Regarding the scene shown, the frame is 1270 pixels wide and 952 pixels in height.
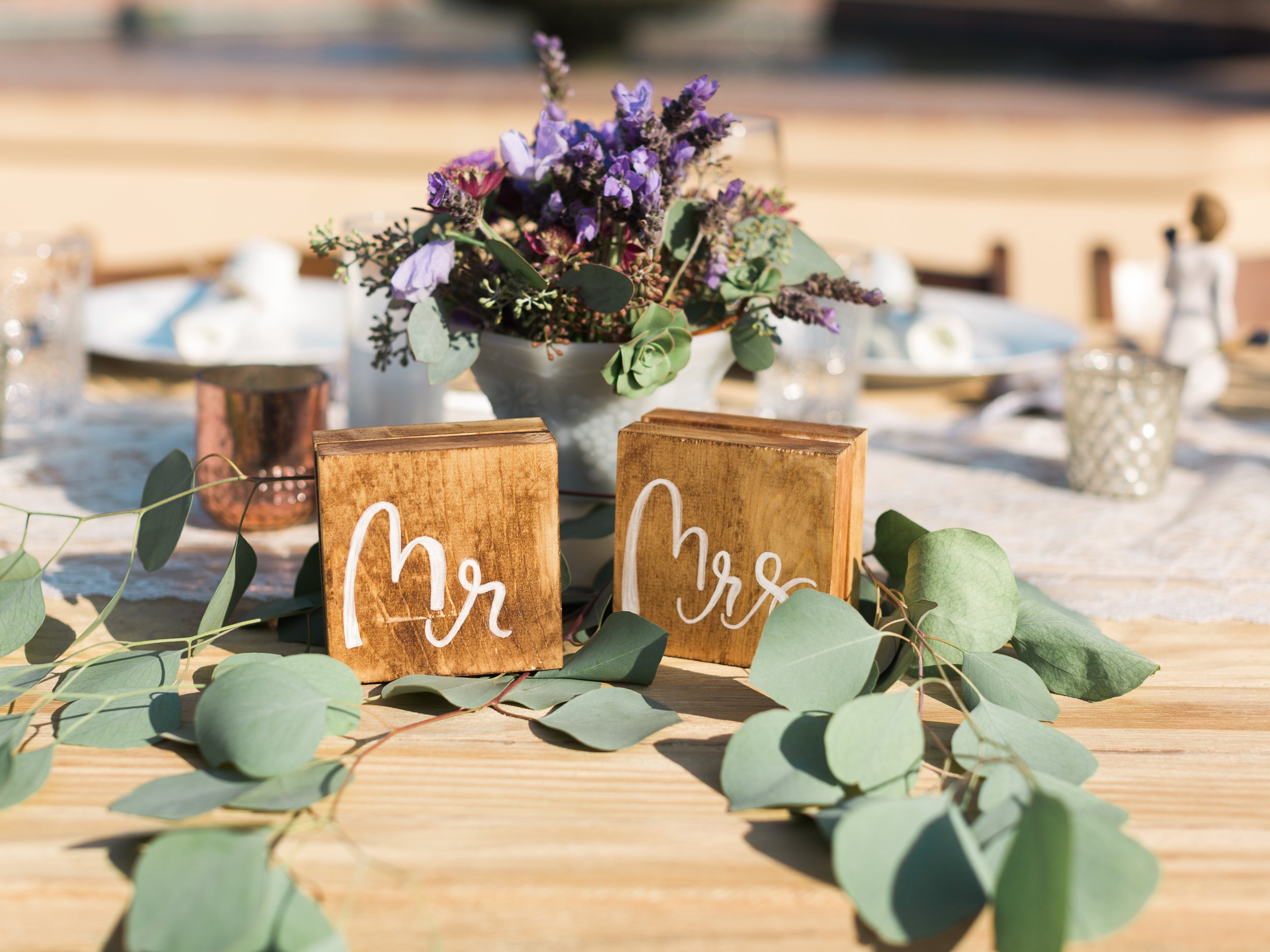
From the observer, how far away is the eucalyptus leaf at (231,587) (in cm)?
53

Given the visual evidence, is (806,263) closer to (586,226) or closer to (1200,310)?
(586,226)

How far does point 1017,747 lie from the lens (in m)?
0.45

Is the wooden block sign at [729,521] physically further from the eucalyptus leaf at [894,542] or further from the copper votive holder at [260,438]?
the copper votive holder at [260,438]

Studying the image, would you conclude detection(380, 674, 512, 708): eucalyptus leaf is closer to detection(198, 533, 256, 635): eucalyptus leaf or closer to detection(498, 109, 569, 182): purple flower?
detection(198, 533, 256, 635): eucalyptus leaf

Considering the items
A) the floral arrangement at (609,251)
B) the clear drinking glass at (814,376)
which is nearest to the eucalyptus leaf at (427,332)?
the floral arrangement at (609,251)

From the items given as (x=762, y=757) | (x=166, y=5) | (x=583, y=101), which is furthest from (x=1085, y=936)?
(x=166, y=5)

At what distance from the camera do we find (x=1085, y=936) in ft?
1.12

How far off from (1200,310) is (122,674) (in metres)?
0.94

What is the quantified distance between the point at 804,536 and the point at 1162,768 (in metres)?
0.18

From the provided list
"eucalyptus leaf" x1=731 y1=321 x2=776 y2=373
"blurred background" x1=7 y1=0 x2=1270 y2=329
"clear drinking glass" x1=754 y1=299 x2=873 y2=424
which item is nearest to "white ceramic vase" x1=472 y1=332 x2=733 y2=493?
"eucalyptus leaf" x1=731 y1=321 x2=776 y2=373

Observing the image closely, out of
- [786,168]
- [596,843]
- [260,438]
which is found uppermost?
[786,168]

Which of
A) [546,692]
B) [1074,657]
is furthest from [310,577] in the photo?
[1074,657]

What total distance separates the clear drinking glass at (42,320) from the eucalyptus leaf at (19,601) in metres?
0.45

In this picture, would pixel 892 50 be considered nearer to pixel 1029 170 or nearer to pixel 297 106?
pixel 1029 170
